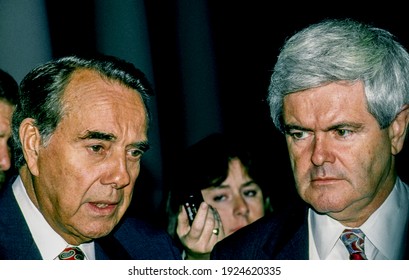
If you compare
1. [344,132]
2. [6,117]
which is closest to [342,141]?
[344,132]

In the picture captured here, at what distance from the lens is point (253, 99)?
154 cm

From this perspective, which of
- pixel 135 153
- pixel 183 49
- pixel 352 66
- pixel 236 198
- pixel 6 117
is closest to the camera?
pixel 352 66

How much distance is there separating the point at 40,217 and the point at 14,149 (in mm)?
193

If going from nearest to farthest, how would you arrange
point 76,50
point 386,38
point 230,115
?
point 386,38
point 76,50
point 230,115

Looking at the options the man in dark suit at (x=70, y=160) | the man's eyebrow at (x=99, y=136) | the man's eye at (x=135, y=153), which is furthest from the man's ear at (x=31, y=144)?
the man's eye at (x=135, y=153)

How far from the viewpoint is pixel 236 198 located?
1.77 metres

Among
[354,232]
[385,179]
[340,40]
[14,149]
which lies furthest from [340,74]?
[14,149]

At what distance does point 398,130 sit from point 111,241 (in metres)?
0.79

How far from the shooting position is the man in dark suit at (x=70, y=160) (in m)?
1.20

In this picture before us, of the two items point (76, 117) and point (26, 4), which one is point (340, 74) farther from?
point (26, 4)

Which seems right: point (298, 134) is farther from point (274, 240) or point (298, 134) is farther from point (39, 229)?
point (39, 229)

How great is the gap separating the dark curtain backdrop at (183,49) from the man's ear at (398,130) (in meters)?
0.23

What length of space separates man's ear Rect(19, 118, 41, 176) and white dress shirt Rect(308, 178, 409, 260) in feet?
2.35

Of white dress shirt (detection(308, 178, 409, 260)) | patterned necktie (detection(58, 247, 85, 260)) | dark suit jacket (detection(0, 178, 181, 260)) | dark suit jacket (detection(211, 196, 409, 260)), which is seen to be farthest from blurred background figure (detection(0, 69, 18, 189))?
white dress shirt (detection(308, 178, 409, 260))
